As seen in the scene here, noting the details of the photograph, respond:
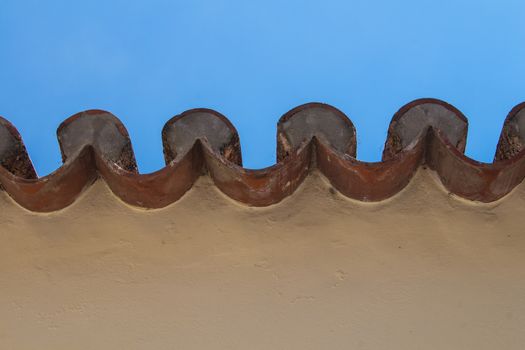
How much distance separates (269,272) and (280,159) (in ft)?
1.27

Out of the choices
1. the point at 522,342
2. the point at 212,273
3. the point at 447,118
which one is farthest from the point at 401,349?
the point at 447,118

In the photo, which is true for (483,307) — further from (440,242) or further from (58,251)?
(58,251)

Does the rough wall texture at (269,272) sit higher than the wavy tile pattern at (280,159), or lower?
lower

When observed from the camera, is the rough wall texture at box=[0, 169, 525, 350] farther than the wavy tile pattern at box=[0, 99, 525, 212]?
No

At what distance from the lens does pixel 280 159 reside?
106 inches

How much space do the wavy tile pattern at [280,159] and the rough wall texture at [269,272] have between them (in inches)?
1.9

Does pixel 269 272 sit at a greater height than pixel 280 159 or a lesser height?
lesser

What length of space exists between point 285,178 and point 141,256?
49 centimetres

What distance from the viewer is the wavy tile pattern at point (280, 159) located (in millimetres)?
2510

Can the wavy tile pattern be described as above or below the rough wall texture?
above

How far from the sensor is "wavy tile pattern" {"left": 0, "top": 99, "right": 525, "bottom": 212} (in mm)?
2510

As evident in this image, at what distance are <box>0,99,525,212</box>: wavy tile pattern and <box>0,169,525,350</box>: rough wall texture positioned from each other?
0.05 m

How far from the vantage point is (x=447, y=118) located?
2.64 metres

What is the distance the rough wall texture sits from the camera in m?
2.40
